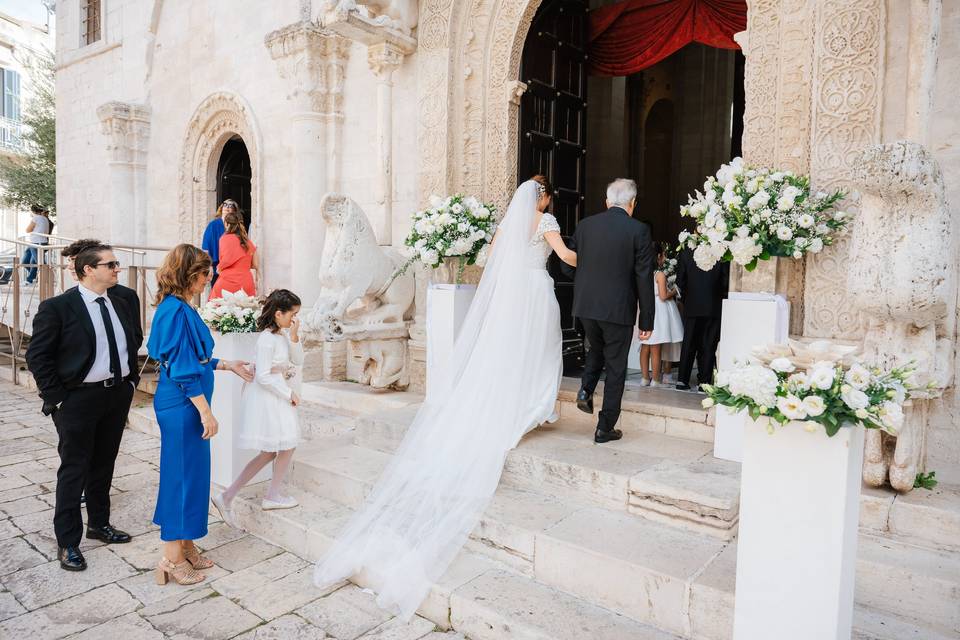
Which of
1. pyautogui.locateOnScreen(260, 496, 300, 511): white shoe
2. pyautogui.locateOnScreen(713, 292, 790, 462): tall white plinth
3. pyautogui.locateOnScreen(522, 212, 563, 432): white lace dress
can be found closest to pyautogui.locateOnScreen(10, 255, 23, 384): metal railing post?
pyautogui.locateOnScreen(260, 496, 300, 511): white shoe

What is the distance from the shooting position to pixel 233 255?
7.00 metres

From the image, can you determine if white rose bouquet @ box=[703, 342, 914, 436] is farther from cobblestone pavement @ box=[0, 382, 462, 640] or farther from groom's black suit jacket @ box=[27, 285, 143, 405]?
groom's black suit jacket @ box=[27, 285, 143, 405]

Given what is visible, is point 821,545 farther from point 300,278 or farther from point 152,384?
point 152,384

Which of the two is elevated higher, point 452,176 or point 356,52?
point 356,52

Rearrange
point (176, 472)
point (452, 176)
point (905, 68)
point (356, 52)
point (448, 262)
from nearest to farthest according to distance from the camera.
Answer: point (176, 472) < point (905, 68) < point (448, 262) < point (452, 176) < point (356, 52)

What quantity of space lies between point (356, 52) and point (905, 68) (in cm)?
522

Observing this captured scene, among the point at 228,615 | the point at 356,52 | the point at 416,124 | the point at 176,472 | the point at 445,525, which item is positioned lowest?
the point at 228,615

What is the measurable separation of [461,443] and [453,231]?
79.3 inches

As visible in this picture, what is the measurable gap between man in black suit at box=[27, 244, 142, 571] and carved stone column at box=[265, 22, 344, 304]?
337 centimetres

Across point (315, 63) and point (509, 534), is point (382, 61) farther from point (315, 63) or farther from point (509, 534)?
point (509, 534)

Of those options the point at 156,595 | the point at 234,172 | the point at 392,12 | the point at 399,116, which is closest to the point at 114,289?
the point at 156,595

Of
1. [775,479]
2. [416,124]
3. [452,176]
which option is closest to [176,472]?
[775,479]

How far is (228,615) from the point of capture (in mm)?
3244

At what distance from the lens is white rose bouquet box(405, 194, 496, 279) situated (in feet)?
17.9
